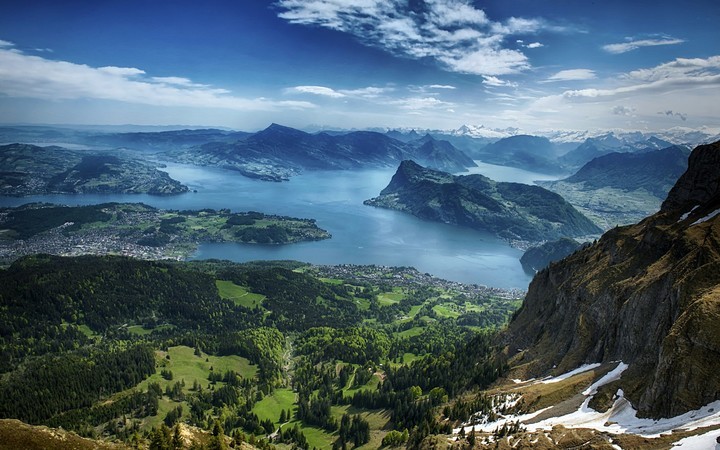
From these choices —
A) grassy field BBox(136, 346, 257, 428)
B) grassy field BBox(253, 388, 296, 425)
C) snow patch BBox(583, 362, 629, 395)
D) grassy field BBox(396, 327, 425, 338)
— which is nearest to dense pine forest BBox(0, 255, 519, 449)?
grassy field BBox(253, 388, 296, 425)

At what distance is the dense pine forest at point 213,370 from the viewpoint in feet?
312

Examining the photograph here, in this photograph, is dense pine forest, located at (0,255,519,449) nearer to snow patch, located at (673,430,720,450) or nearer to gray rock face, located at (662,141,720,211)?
snow patch, located at (673,430,720,450)

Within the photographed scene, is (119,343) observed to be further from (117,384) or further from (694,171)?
(694,171)

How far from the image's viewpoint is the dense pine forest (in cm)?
9512

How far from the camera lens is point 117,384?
113 meters

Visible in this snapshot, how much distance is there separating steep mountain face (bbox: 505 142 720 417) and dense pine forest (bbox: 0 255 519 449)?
53.1ft

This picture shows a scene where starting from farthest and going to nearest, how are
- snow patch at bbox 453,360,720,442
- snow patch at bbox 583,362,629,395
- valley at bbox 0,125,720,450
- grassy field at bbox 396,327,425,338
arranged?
1. grassy field at bbox 396,327,425,338
2. snow patch at bbox 583,362,629,395
3. valley at bbox 0,125,720,450
4. snow patch at bbox 453,360,720,442

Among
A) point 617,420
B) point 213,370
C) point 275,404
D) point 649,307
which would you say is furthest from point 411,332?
point 617,420

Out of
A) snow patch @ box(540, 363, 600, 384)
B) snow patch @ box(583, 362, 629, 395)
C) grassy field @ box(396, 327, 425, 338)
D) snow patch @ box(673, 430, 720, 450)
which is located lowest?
grassy field @ box(396, 327, 425, 338)

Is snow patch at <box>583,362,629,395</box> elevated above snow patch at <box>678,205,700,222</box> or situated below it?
below

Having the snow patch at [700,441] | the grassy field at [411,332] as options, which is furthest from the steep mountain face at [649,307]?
the grassy field at [411,332]

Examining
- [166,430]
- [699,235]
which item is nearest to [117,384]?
[166,430]

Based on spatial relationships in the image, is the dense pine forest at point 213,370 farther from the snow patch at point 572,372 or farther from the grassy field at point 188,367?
the snow patch at point 572,372

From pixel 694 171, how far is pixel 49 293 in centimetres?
21409
